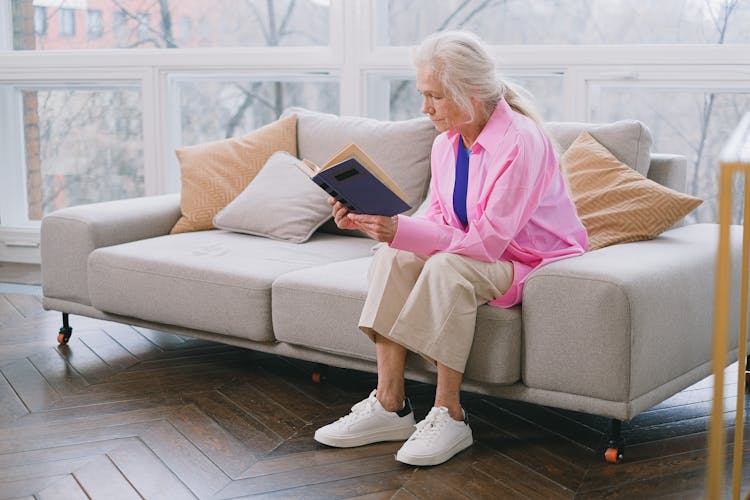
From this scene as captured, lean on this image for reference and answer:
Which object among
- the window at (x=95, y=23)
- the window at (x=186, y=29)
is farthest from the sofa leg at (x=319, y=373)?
the window at (x=95, y=23)

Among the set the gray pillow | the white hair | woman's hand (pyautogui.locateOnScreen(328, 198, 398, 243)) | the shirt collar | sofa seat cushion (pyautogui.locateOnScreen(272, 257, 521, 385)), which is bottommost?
sofa seat cushion (pyautogui.locateOnScreen(272, 257, 521, 385))

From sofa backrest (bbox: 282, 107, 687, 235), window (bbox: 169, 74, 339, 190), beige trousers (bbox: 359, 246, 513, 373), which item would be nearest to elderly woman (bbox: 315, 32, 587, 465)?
beige trousers (bbox: 359, 246, 513, 373)

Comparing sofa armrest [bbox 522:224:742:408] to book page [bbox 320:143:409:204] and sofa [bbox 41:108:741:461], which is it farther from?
book page [bbox 320:143:409:204]

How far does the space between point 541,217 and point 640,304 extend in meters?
0.39

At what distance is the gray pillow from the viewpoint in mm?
3611

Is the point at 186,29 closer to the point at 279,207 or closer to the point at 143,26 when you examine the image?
the point at 143,26

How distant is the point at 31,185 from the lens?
5547mm

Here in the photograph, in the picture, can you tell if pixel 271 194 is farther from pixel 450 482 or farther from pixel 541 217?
pixel 450 482

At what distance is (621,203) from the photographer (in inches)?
117

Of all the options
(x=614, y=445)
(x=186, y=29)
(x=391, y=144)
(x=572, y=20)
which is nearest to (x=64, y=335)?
(x=391, y=144)

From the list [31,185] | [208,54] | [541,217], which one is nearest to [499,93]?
[541,217]

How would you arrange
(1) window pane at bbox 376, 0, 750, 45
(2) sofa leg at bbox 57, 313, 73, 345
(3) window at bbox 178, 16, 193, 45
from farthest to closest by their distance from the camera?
(3) window at bbox 178, 16, 193, 45 → (1) window pane at bbox 376, 0, 750, 45 → (2) sofa leg at bbox 57, 313, 73, 345

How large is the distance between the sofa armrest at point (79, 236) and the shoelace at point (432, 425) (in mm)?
1548

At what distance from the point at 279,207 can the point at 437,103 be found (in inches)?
44.3
